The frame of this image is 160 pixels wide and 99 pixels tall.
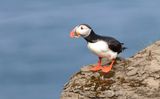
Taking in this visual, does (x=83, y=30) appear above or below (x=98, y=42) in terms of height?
above

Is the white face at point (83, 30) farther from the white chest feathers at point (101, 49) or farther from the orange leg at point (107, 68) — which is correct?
the orange leg at point (107, 68)

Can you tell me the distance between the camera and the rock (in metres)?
12.9

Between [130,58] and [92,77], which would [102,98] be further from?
[130,58]

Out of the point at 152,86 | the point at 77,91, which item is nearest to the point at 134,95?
the point at 152,86

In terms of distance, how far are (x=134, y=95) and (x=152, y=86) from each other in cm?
46

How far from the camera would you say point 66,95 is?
13602 millimetres

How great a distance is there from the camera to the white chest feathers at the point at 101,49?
13.4 metres

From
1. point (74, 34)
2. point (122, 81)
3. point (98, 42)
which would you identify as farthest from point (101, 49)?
point (122, 81)

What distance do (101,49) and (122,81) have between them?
881mm

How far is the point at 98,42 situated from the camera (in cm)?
1343

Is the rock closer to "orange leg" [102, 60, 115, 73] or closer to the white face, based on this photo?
"orange leg" [102, 60, 115, 73]

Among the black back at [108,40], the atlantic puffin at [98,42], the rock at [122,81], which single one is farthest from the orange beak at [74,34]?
the rock at [122,81]

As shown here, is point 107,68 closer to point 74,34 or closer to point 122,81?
point 122,81

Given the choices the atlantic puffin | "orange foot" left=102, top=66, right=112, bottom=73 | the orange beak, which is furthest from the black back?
"orange foot" left=102, top=66, right=112, bottom=73
